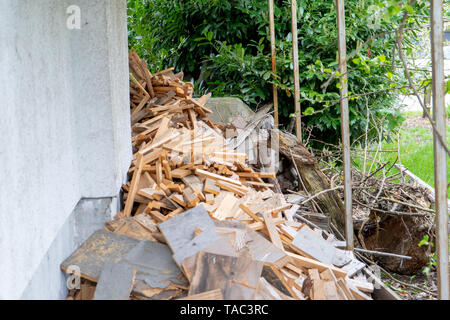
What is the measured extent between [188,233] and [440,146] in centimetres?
163

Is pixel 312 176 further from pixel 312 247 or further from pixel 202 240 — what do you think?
pixel 202 240

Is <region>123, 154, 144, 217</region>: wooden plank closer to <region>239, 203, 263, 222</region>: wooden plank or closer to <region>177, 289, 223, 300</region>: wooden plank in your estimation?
<region>239, 203, 263, 222</region>: wooden plank

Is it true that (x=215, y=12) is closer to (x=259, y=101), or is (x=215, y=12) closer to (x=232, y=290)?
(x=259, y=101)

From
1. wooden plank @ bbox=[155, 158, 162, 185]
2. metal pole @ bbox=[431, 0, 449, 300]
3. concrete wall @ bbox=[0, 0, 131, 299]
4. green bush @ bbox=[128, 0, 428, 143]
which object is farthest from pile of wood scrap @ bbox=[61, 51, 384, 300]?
green bush @ bbox=[128, 0, 428, 143]

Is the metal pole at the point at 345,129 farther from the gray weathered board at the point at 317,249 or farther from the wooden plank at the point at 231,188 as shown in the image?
the wooden plank at the point at 231,188

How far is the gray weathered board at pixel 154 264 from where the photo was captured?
9.39 ft

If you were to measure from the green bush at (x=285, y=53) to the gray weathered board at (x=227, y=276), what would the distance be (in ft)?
14.5

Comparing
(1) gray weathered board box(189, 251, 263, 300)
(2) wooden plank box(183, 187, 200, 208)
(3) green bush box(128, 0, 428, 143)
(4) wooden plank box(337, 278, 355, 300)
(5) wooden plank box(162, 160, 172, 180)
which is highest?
(3) green bush box(128, 0, 428, 143)

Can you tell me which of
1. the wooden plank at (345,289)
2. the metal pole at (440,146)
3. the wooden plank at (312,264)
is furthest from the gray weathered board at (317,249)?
the metal pole at (440,146)

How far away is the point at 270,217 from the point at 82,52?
6.25 feet

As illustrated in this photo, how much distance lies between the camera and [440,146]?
2.57 m

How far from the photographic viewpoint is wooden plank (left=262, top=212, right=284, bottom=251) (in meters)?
3.52

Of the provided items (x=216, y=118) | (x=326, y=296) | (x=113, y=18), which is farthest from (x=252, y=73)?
(x=326, y=296)

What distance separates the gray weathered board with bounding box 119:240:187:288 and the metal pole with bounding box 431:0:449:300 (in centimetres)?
147
